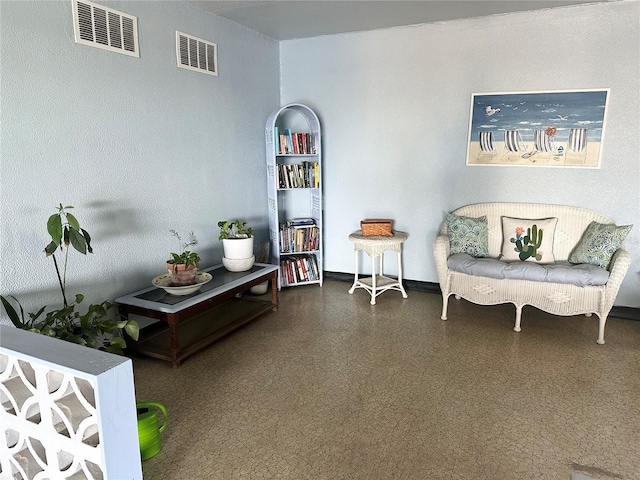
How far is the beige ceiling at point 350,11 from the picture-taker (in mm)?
3369

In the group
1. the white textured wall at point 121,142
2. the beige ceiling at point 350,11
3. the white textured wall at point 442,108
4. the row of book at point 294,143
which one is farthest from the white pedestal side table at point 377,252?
the beige ceiling at point 350,11

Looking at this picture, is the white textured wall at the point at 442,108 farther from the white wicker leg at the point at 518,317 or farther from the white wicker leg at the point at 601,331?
the white wicker leg at the point at 518,317

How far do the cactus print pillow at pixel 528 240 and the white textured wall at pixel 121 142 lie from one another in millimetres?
2351

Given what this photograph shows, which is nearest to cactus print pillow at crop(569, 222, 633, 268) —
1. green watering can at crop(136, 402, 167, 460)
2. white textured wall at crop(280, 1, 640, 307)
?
white textured wall at crop(280, 1, 640, 307)

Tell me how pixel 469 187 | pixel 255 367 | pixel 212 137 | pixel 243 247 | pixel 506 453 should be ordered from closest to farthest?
pixel 506 453, pixel 255 367, pixel 243 247, pixel 212 137, pixel 469 187

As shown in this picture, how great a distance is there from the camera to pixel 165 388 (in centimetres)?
253

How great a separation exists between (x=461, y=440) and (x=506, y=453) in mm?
197

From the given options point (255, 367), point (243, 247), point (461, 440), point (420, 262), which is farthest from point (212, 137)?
point (461, 440)

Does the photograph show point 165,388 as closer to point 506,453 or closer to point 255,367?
point 255,367

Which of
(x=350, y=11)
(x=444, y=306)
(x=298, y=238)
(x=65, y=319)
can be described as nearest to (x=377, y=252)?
(x=444, y=306)

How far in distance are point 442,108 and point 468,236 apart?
1.22 metres

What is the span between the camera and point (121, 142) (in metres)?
2.93

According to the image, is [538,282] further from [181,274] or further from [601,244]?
[181,274]

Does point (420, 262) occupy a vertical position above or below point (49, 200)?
below
